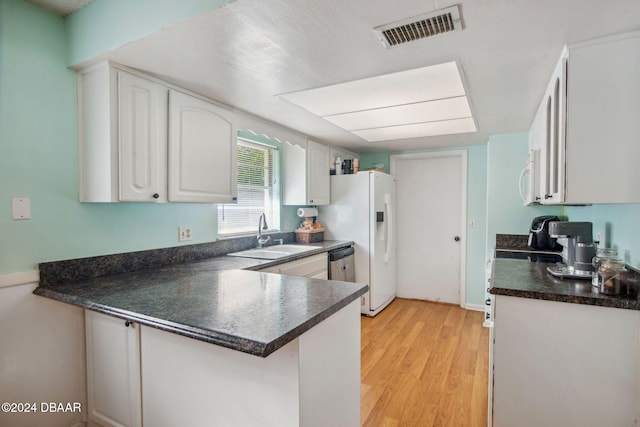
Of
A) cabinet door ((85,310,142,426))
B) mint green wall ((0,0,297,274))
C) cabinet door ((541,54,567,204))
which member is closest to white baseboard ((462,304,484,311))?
cabinet door ((541,54,567,204))

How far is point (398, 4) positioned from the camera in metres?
Answer: 1.21

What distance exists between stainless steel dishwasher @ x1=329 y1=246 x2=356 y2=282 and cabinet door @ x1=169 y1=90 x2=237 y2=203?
131cm

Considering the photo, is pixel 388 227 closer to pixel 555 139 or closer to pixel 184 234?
pixel 555 139

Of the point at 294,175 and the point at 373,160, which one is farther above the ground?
the point at 373,160

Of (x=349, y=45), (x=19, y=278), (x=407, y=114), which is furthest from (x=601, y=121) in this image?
(x=19, y=278)

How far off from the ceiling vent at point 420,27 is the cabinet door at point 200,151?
1.29m

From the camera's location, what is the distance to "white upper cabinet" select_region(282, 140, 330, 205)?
134 inches

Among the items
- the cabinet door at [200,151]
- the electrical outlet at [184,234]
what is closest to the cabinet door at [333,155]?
the cabinet door at [200,151]

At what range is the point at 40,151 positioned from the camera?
63.1 inches

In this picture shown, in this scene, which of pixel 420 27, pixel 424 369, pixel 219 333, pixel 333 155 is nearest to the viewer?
pixel 219 333

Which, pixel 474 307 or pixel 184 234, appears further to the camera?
pixel 474 307

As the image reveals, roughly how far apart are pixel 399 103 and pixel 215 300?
1883 millimetres

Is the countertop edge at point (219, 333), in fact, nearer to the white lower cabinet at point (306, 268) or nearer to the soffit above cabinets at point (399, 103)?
the white lower cabinet at point (306, 268)

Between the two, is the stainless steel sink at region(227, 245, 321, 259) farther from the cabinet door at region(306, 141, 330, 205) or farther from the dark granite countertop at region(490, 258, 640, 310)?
the dark granite countertop at region(490, 258, 640, 310)
